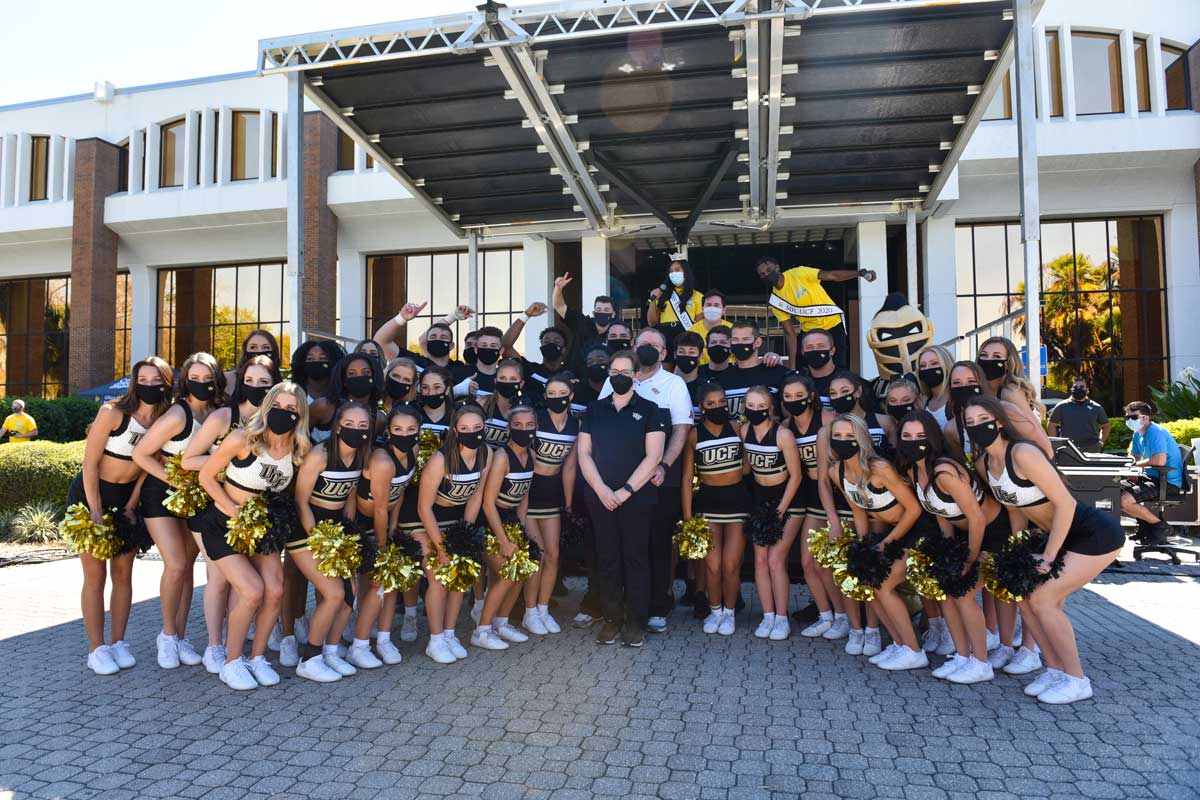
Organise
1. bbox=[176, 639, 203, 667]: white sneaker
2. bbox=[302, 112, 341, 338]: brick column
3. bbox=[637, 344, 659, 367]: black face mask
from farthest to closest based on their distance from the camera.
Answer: bbox=[302, 112, 341, 338]: brick column, bbox=[637, 344, 659, 367]: black face mask, bbox=[176, 639, 203, 667]: white sneaker

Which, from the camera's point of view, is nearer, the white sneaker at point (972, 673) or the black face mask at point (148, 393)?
the white sneaker at point (972, 673)

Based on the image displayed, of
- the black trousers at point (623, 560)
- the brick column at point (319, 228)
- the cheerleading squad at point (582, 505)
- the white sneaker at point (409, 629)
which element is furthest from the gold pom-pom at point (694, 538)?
the brick column at point (319, 228)

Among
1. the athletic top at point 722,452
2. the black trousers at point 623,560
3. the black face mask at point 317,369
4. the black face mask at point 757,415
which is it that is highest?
the black face mask at point 317,369

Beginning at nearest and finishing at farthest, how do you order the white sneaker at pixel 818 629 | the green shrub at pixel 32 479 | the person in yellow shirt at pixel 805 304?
the white sneaker at pixel 818 629 → the person in yellow shirt at pixel 805 304 → the green shrub at pixel 32 479

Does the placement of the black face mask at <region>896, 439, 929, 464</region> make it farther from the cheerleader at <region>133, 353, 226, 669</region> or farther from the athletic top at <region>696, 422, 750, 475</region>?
the cheerleader at <region>133, 353, 226, 669</region>

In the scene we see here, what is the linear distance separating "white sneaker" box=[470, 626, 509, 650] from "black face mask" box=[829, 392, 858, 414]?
2835 mm

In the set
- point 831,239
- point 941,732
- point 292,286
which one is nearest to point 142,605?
point 292,286

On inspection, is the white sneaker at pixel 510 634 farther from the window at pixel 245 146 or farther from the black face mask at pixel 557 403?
the window at pixel 245 146

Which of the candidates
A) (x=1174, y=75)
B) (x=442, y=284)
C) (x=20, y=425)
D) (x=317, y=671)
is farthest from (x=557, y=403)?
(x=1174, y=75)

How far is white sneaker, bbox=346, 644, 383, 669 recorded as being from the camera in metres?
5.09

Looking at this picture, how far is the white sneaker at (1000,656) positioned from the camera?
505cm

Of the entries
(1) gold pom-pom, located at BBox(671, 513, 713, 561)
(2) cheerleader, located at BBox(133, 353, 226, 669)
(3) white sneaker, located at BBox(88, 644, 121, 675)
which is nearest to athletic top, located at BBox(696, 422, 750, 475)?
(1) gold pom-pom, located at BBox(671, 513, 713, 561)

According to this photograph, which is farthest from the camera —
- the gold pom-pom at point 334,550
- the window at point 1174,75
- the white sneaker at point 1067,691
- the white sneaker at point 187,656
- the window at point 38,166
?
the window at point 38,166

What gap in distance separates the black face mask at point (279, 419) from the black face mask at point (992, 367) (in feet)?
14.5
